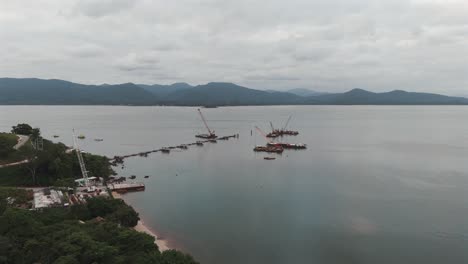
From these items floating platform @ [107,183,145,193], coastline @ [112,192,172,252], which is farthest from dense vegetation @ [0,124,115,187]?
coastline @ [112,192,172,252]

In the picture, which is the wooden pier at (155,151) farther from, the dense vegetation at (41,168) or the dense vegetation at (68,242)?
the dense vegetation at (68,242)

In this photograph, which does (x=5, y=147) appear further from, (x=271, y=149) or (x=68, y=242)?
(x=271, y=149)

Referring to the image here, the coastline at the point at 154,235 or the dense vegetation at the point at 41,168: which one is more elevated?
the dense vegetation at the point at 41,168

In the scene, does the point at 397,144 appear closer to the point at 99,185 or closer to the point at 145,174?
the point at 145,174

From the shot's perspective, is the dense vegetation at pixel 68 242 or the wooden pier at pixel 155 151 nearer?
the dense vegetation at pixel 68 242

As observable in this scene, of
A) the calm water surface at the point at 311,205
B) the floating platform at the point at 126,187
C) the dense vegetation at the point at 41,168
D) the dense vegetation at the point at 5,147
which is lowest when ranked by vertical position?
the calm water surface at the point at 311,205

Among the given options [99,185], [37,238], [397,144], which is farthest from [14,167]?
[397,144]

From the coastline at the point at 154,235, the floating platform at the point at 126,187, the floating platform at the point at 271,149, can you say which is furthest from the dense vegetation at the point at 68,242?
the floating platform at the point at 271,149

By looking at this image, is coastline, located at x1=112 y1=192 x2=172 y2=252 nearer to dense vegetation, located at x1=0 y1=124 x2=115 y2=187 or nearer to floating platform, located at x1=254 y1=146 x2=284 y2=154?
dense vegetation, located at x1=0 y1=124 x2=115 y2=187
